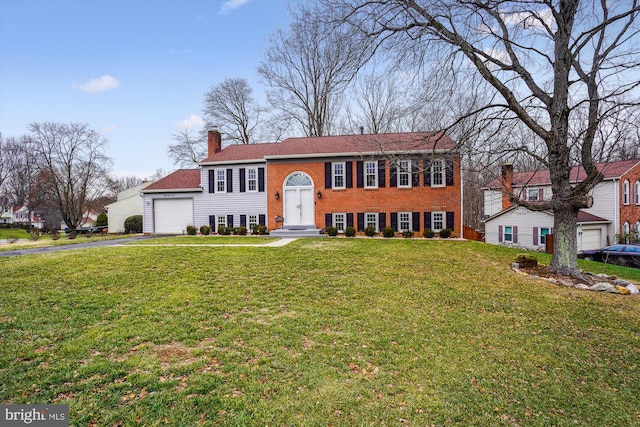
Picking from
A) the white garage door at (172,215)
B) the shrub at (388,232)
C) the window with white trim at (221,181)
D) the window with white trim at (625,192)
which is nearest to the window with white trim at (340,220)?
the shrub at (388,232)

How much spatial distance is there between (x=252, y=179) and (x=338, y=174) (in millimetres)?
5285

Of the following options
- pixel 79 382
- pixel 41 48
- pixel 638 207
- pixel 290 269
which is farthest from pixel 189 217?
pixel 638 207

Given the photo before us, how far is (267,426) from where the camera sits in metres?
2.88

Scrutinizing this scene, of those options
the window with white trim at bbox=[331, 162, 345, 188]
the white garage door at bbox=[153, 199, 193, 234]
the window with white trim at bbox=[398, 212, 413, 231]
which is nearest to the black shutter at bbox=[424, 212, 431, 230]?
the window with white trim at bbox=[398, 212, 413, 231]

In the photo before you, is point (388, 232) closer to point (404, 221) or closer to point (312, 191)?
point (404, 221)

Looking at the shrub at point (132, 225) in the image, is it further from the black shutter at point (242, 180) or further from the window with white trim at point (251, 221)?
the window with white trim at point (251, 221)

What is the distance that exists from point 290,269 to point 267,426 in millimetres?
5697

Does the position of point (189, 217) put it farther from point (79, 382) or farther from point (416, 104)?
point (79, 382)

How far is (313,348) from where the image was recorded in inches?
172

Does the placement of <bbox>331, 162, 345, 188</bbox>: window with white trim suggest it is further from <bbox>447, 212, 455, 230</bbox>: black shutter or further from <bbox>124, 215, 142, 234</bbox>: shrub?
<bbox>124, 215, 142, 234</bbox>: shrub

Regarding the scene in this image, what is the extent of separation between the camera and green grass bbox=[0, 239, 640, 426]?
320cm

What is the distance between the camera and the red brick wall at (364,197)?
17031mm

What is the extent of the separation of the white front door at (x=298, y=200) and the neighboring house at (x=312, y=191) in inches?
2.3

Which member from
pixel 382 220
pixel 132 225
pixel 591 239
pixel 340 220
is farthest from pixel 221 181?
pixel 591 239
